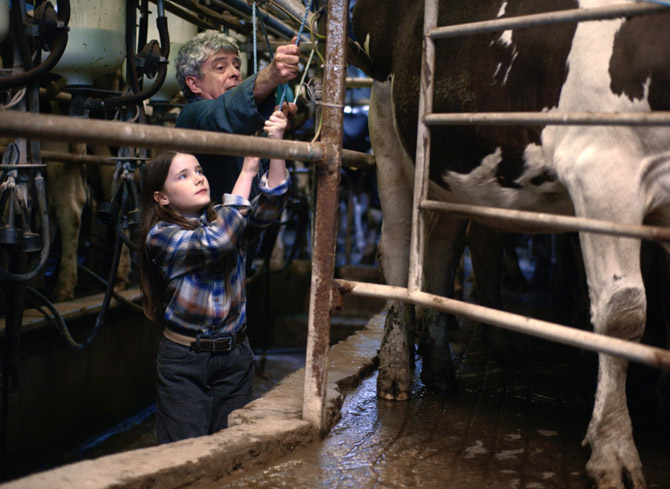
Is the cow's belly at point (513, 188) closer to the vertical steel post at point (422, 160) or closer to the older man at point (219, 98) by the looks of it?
the vertical steel post at point (422, 160)

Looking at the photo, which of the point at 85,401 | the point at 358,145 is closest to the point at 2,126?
the point at 85,401

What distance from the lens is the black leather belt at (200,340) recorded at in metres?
2.31

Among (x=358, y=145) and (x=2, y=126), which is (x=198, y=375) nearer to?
(x=2, y=126)

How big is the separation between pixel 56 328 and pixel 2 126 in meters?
3.21

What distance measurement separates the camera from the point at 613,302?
6.55ft

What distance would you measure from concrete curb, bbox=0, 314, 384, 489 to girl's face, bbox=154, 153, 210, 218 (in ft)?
2.24

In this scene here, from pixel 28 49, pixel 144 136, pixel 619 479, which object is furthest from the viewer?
pixel 28 49

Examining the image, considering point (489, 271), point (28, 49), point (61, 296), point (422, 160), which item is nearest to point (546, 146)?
point (422, 160)

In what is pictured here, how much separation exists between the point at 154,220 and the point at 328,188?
597 millimetres

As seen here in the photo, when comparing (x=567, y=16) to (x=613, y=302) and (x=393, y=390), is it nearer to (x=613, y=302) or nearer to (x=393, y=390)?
(x=613, y=302)

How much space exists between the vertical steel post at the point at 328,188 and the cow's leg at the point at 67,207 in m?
3.47

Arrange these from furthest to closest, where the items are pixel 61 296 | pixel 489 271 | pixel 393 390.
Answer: pixel 61 296
pixel 489 271
pixel 393 390

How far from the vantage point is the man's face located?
111 inches

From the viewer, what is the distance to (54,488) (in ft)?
5.23
